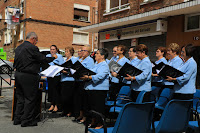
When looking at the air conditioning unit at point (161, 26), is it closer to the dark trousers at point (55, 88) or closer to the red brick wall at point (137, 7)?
the red brick wall at point (137, 7)

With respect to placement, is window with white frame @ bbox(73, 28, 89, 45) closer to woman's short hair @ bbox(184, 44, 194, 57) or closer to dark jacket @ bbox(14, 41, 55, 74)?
dark jacket @ bbox(14, 41, 55, 74)

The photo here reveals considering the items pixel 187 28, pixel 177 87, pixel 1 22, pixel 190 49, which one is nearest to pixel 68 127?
pixel 177 87

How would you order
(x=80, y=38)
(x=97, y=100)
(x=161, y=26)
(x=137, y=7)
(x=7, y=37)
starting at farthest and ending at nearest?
(x=7, y=37) → (x=80, y=38) → (x=137, y=7) → (x=161, y=26) → (x=97, y=100)

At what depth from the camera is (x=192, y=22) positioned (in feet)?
34.1

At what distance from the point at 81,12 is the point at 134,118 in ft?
87.7

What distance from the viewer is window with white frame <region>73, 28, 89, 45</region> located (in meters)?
27.8

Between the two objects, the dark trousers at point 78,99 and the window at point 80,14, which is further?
the window at point 80,14

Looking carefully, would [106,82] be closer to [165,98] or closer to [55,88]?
[165,98]

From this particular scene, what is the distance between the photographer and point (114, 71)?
18.9 ft

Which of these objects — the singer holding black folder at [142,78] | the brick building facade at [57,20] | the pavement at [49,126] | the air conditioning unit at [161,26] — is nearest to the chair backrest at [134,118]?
the singer holding black folder at [142,78]

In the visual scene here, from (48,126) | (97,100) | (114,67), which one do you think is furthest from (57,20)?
(97,100)

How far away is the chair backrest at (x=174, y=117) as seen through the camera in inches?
130

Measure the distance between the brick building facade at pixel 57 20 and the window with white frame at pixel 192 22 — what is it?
1730cm

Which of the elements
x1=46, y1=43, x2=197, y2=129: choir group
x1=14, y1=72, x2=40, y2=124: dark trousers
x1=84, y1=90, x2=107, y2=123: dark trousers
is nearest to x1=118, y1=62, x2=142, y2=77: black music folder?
x1=46, y1=43, x2=197, y2=129: choir group
